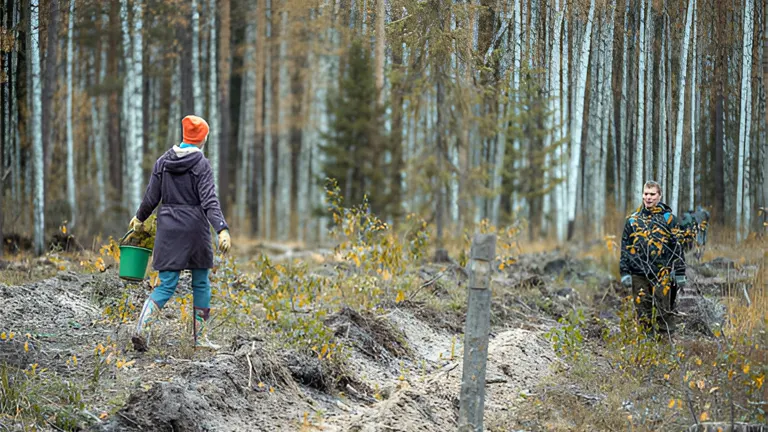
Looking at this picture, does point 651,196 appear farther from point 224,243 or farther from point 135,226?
point 135,226

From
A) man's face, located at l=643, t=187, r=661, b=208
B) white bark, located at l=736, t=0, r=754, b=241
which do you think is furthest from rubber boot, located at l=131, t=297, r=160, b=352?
white bark, located at l=736, t=0, r=754, b=241

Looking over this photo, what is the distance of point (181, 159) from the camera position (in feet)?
21.2

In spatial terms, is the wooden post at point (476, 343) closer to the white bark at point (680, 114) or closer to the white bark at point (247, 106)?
the white bark at point (680, 114)

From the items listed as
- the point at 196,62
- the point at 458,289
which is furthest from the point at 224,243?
the point at 196,62

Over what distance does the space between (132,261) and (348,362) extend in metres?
2.02

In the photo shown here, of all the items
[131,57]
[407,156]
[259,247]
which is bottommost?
[259,247]

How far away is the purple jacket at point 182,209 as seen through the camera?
20.7ft

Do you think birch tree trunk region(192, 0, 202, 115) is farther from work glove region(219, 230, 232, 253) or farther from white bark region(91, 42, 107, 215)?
work glove region(219, 230, 232, 253)

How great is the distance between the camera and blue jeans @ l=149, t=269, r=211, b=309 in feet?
20.9

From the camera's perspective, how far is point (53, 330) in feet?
21.6

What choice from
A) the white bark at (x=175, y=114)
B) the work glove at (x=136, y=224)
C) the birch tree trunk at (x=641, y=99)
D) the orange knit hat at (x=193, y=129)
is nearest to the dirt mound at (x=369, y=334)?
the work glove at (x=136, y=224)

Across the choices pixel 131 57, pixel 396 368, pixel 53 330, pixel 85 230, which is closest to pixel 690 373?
pixel 396 368

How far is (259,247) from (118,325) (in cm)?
1358

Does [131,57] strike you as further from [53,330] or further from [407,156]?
[53,330]
